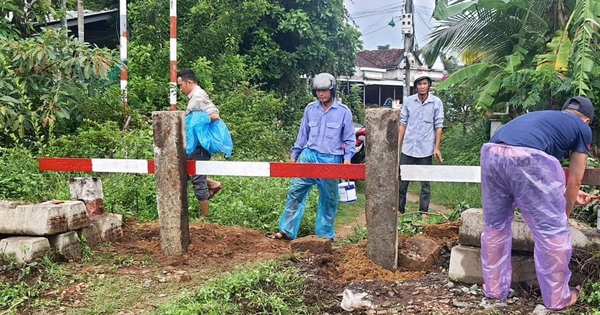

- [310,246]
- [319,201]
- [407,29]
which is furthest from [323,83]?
[407,29]

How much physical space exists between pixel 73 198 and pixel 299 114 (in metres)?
9.10

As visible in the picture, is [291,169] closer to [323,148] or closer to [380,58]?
[323,148]

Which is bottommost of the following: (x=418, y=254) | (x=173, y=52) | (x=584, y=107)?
(x=418, y=254)

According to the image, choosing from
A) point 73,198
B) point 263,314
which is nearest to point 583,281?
point 263,314

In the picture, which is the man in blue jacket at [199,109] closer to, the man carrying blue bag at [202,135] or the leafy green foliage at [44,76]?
the man carrying blue bag at [202,135]

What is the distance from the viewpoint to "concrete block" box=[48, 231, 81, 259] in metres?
4.25

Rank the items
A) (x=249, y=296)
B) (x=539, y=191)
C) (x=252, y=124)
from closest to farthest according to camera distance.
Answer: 1. (x=539, y=191)
2. (x=249, y=296)
3. (x=252, y=124)

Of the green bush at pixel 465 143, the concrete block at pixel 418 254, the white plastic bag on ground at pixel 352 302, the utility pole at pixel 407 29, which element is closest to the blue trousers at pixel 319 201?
the concrete block at pixel 418 254

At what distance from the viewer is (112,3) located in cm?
1392

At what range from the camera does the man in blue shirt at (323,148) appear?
5.15 meters

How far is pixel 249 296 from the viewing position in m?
3.38

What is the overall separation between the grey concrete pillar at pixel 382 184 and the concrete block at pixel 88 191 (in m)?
2.45

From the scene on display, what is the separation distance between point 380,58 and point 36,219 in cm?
3591

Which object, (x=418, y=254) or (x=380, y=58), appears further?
(x=380, y=58)
